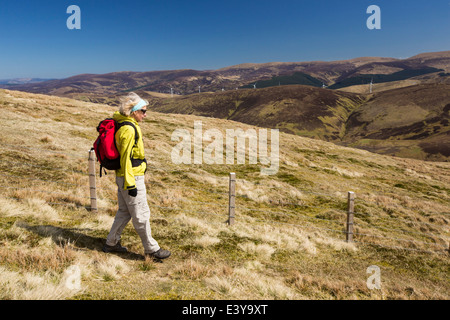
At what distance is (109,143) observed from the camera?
4.80 meters

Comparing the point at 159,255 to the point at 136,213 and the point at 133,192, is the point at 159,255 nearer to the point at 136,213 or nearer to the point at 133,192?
the point at 136,213

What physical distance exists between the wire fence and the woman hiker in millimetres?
3464

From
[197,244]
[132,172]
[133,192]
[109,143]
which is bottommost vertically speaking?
[197,244]

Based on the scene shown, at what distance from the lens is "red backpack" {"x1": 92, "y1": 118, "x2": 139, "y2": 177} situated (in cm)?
479

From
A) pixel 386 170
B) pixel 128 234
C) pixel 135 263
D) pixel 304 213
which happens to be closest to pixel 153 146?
pixel 304 213

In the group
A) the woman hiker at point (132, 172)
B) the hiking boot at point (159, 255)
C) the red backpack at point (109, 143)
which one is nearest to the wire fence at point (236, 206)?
the hiking boot at point (159, 255)

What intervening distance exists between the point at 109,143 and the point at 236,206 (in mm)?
8711

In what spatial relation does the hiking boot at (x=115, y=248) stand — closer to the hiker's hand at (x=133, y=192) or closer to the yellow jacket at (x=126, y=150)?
the hiker's hand at (x=133, y=192)

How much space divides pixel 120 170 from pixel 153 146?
1970cm

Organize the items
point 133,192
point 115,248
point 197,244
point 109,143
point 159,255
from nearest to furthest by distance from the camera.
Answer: point 109,143, point 133,192, point 159,255, point 115,248, point 197,244

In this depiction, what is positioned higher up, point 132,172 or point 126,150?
point 126,150

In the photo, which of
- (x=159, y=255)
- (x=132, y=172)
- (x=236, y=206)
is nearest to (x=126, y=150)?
(x=132, y=172)

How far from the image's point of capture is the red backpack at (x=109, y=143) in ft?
15.7

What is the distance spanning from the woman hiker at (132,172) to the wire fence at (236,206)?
11.4 ft
